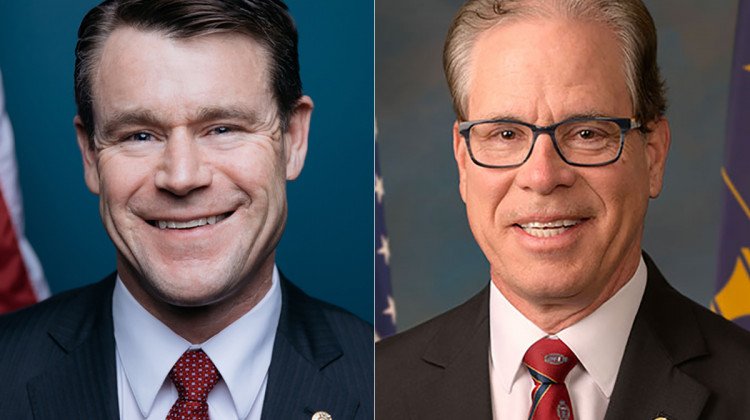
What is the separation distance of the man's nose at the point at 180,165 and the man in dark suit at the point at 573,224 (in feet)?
3.12

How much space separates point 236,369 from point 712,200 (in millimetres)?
2083

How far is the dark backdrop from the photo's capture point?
3.93 metres

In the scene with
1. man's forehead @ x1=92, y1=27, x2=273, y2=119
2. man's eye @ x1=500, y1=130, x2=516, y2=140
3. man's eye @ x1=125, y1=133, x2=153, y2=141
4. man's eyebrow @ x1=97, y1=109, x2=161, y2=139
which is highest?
man's forehead @ x1=92, y1=27, x2=273, y2=119

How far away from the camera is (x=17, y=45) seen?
3.71 m

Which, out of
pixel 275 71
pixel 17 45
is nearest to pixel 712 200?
pixel 275 71

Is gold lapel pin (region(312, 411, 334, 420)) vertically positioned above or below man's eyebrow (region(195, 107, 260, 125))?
below

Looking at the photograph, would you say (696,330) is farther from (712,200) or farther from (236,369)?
(236,369)

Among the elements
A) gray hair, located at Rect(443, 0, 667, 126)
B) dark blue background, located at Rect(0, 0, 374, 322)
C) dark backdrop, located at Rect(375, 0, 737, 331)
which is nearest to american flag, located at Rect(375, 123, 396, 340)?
dark backdrop, located at Rect(375, 0, 737, 331)

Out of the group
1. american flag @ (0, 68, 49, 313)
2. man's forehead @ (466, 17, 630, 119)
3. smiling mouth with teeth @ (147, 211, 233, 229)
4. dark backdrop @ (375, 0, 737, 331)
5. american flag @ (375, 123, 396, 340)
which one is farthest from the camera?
american flag @ (375, 123, 396, 340)

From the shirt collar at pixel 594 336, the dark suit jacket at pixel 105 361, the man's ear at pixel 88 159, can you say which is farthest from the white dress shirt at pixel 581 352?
the man's ear at pixel 88 159

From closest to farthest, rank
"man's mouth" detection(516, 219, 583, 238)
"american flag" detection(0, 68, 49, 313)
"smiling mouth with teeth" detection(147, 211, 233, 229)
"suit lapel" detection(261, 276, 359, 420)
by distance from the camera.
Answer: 1. "man's mouth" detection(516, 219, 583, 238)
2. "smiling mouth with teeth" detection(147, 211, 233, 229)
3. "suit lapel" detection(261, 276, 359, 420)
4. "american flag" detection(0, 68, 49, 313)

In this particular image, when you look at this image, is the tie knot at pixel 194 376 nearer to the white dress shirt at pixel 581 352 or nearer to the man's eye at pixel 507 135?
the white dress shirt at pixel 581 352

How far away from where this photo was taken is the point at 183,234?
3.43m

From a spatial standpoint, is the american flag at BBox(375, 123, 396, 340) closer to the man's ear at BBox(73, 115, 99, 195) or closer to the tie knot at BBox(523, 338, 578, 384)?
the tie knot at BBox(523, 338, 578, 384)
